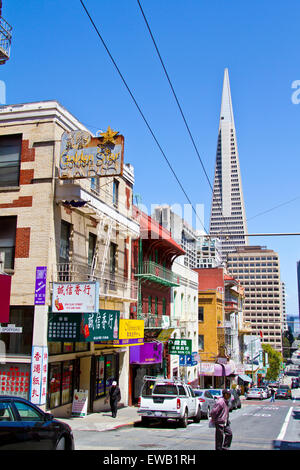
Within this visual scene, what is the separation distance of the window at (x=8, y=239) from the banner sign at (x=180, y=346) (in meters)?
16.8

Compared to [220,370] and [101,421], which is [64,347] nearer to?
[101,421]

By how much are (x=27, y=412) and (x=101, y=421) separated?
10.8m

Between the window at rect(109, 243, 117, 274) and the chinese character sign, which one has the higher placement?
the window at rect(109, 243, 117, 274)

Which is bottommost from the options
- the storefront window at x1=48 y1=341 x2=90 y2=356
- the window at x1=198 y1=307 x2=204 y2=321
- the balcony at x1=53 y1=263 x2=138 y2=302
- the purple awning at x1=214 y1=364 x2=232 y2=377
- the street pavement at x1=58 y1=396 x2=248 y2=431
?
the purple awning at x1=214 y1=364 x2=232 y2=377

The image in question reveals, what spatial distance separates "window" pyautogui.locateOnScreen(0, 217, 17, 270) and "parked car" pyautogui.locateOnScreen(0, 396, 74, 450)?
35.1ft

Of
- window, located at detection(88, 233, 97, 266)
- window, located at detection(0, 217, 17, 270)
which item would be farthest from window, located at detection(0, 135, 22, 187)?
window, located at detection(88, 233, 97, 266)

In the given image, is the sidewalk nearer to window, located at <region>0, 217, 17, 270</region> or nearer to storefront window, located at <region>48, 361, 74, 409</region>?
storefront window, located at <region>48, 361, 74, 409</region>

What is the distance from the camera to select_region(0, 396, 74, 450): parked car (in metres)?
7.61

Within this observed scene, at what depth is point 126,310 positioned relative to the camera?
85.0ft

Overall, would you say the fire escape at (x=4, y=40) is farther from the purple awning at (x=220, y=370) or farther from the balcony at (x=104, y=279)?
the purple awning at (x=220, y=370)

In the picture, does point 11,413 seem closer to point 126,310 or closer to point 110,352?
point 110,352

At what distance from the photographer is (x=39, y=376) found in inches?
678
